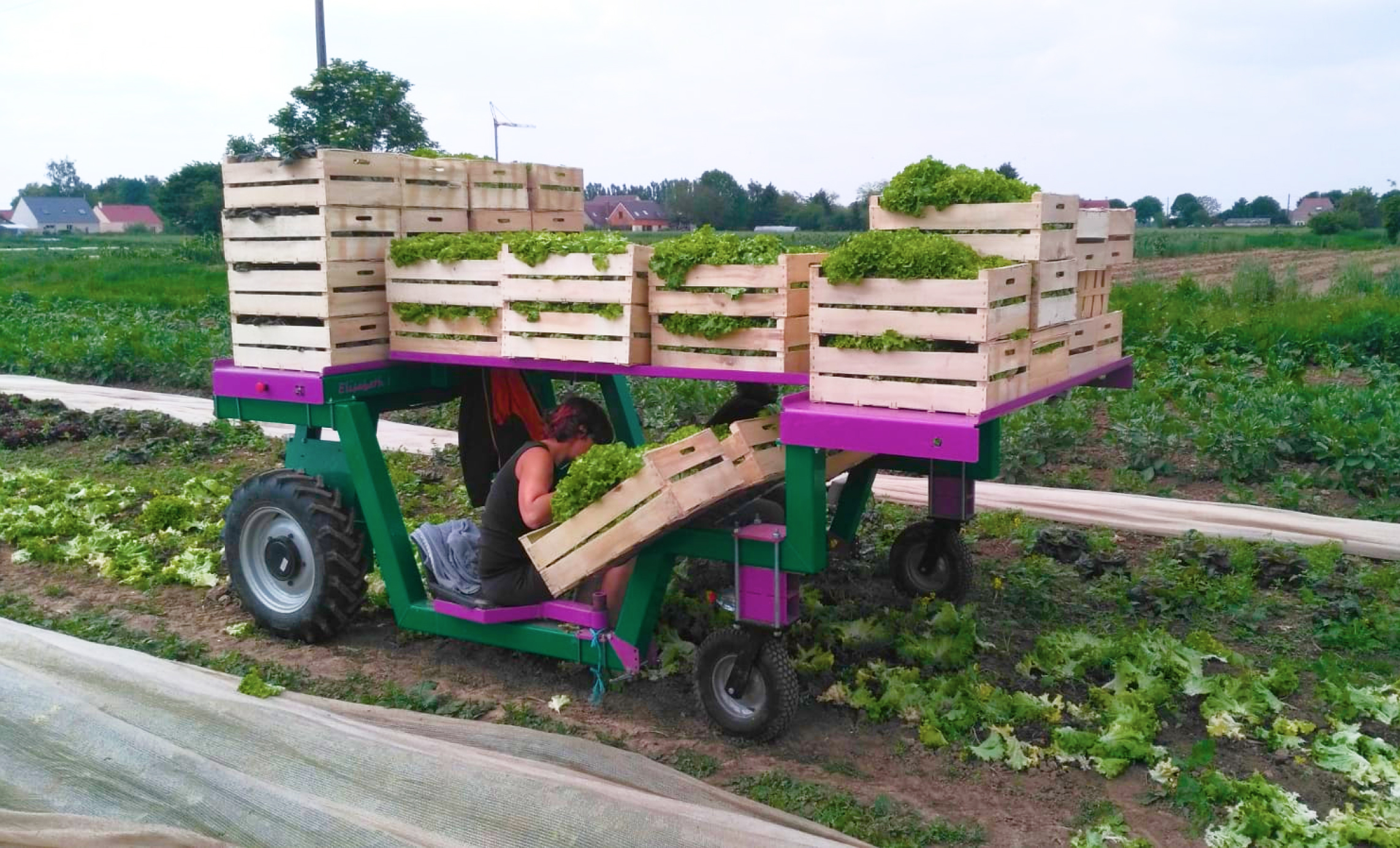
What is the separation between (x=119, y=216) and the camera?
410 feet

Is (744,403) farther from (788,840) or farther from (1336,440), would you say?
(1336,440)

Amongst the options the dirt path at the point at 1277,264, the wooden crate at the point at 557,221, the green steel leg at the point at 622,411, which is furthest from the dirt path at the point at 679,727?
the dirt path at the point at 1277,264

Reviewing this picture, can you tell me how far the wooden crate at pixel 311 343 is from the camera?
6.07m

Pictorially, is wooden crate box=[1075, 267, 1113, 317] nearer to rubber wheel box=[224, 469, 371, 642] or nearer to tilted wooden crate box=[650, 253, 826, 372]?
tilted wooden crate box=[650, 253, 826, 372]

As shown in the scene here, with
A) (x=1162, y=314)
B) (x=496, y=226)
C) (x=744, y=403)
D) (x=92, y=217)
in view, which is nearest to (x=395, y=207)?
(x=496, y=226)

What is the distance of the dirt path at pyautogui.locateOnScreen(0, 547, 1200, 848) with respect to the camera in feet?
14.9

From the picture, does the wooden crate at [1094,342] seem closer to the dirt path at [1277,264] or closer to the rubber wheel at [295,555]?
the rubber wheel at [295,555]

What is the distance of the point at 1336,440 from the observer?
9102mm

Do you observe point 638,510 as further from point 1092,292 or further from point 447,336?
point 1092,292

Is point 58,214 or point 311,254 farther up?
point 58,214

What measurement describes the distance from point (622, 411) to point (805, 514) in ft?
8.83

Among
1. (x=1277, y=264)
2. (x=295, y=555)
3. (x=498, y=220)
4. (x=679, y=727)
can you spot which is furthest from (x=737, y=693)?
(x=1277, y=264)

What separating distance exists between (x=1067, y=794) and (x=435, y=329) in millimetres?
3687

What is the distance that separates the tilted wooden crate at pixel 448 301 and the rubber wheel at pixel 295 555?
0.96 m
